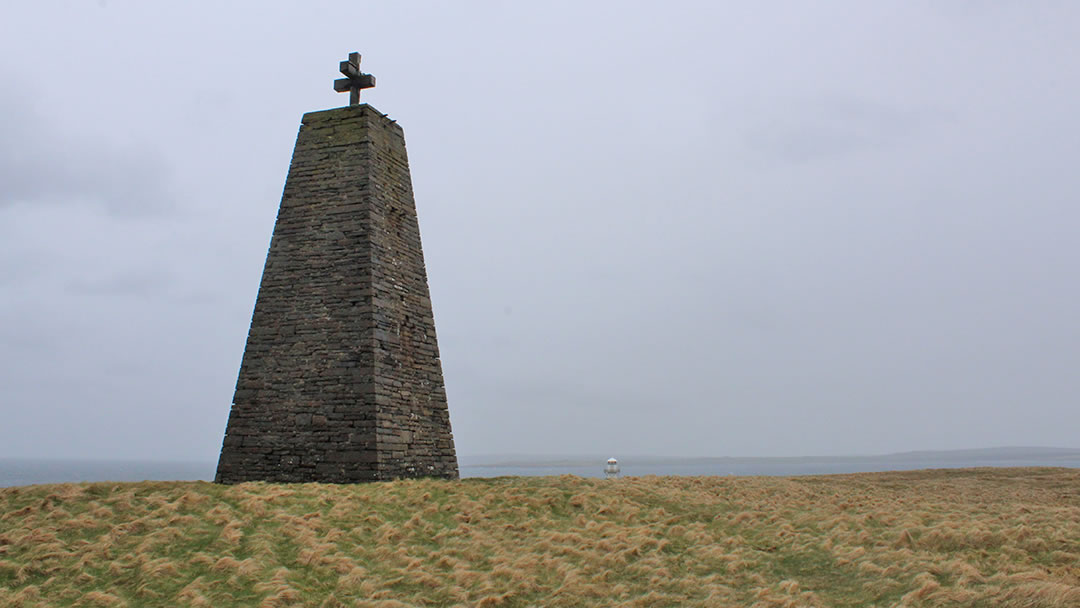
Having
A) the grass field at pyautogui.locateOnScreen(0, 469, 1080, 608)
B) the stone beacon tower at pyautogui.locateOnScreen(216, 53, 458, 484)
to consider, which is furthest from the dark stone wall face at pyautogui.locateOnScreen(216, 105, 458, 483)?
the grass field at pyautogui.locateOnScreen(0, 469, 1080, 608)

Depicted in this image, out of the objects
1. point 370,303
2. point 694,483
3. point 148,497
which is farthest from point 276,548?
point 694,483

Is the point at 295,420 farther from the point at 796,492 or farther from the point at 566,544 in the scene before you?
the point at 796,492

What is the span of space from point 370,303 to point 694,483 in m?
11.0

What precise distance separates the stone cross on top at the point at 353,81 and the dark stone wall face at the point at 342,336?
66cm

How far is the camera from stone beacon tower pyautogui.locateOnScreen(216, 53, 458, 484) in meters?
17.5

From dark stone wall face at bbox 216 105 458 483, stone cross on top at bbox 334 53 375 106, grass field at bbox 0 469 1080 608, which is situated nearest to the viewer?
grass field at bbox 0 469 1080 608

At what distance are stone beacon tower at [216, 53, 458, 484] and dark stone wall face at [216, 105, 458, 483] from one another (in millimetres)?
32

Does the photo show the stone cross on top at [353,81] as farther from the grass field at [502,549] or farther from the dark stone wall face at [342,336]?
the grass field at [502,549]

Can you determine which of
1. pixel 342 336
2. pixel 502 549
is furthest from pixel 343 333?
pixel 502 549

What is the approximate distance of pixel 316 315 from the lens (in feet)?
60.8

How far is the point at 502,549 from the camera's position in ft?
44.4

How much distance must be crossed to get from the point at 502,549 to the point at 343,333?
Answer: 7218 mm

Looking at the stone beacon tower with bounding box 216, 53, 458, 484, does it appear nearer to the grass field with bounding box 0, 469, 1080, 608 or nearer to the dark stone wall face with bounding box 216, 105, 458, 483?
the dark stone wall face with bounding box 216, 105, 458, 483

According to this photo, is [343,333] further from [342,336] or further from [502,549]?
[502,549]
